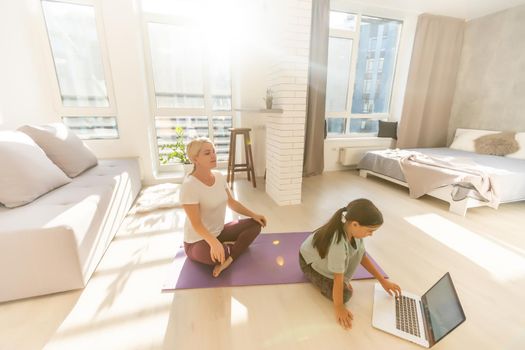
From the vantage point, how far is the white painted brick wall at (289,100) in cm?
231

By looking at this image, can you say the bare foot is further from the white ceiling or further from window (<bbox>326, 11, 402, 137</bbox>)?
the white ceiling

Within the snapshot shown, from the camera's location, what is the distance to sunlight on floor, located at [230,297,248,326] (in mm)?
1228

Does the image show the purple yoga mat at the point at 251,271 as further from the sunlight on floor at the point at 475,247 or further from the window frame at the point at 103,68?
the window frame at the point at 103,68

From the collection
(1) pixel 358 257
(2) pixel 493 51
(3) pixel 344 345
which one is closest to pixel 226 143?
(1) pixel 358 257

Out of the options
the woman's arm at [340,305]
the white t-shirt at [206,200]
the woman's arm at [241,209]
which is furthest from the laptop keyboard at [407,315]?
the white t-shirt at [206,200]

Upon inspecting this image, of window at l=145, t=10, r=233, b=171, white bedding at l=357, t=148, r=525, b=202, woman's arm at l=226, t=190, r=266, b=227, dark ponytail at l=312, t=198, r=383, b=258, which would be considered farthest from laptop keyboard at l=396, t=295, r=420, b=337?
window at l=145, t=10, r=233, b=171

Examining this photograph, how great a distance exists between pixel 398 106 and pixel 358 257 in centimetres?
405

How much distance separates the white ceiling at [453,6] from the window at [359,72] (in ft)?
1.25

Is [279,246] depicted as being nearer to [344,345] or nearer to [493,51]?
[344,345]

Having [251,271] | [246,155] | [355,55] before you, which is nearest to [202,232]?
[251,271]

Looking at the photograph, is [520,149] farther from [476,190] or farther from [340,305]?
[340,305]

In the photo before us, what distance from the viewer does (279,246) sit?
1878mm

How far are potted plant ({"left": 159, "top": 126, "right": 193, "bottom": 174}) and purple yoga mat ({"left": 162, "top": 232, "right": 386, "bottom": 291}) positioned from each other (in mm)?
1771

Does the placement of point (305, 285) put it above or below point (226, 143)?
below
